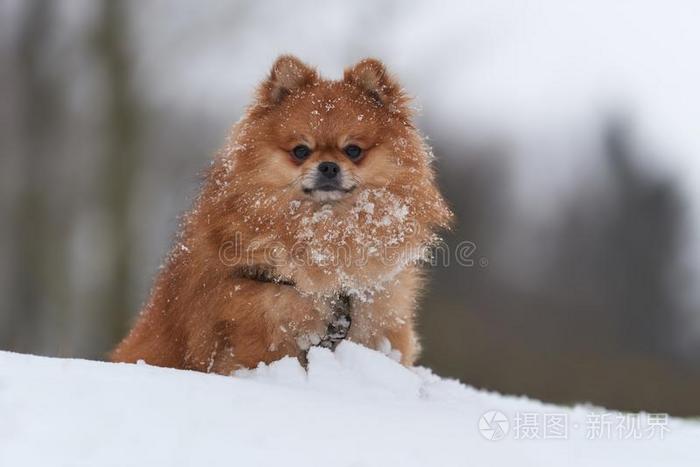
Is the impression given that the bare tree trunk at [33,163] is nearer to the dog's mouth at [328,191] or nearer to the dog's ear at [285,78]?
the dog's ear at [285,78]

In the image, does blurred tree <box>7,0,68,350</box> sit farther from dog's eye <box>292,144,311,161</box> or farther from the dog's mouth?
the dog's mouth

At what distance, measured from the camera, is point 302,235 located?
4.28 meters

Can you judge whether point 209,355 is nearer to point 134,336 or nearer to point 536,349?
point 134,336

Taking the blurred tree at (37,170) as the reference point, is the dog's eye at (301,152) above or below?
above

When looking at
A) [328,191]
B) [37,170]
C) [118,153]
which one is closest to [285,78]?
[328,191]

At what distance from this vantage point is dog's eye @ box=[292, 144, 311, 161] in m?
4.40

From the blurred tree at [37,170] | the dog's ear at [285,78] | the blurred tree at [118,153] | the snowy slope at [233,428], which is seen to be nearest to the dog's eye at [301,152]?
the dog's ear at [285,78]

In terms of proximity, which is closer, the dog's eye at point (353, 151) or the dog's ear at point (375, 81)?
the dog's eye at point (353, 151)

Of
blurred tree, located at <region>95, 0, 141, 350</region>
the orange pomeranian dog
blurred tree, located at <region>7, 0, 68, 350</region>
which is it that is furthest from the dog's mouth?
blurred tree, located at <region>7, 0, 68, 350</region>

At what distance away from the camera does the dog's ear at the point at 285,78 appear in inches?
183

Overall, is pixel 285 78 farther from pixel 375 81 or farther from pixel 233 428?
pixel 233 428

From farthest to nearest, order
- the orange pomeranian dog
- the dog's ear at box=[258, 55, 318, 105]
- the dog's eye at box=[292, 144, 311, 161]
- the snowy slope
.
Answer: the dog's ear at box=[258, 55, 318, 105], the dog's eye at box=[292, 144, 311, 161], the orange pomeranian dog, the snowy slope

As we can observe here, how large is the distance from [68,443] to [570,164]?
1408cm

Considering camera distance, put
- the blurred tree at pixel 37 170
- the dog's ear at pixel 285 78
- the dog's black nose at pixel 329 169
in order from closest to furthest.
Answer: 1. the dog's black nose at pixel 329 169
2. the dog's ear at pixel 285 78
3. the blurred tree at pixel 37 170
